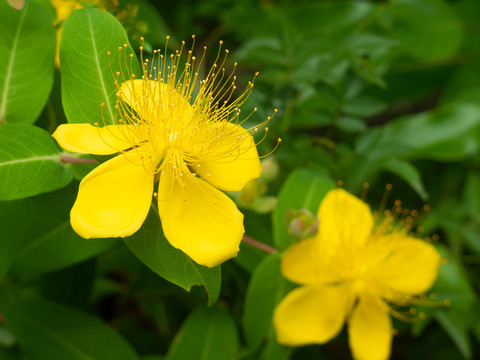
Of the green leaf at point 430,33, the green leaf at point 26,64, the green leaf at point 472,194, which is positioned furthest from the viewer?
the green leaf at point 430,33

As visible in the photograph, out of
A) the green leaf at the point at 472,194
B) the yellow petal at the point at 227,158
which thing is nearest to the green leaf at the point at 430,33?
the green leaf at the point at 472,194

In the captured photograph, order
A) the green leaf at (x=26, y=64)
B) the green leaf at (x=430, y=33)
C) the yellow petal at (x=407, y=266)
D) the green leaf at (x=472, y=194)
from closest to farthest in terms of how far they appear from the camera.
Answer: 1. the green leaf at (x=26, y=64)
2. the yellow petal at (x=407, y=266)
3. the green leaf at (x=472, y=194)
4. the green leaf at (x=430, y=33)

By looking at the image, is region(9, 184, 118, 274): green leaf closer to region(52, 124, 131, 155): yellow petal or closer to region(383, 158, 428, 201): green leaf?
region(52, 124, 131, 155): yellow petal

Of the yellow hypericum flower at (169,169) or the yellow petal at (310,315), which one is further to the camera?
the yellow petal at (310,315)

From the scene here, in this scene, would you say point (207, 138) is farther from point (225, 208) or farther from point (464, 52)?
point (464, 52)

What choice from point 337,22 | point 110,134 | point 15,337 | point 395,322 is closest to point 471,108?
point 337,22

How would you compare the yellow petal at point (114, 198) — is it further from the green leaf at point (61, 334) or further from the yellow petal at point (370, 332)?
the yellow petal at point (370, 332)

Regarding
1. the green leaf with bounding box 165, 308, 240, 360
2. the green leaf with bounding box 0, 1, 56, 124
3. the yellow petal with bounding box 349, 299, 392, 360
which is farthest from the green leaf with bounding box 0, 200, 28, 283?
the yellow petal with bounding box 349, 299, 392, 360
